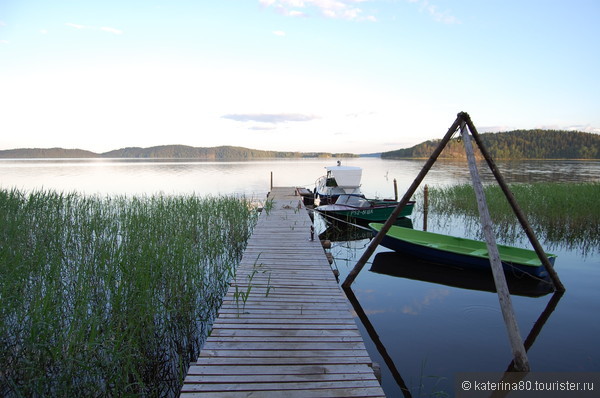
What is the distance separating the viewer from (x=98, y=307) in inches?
188

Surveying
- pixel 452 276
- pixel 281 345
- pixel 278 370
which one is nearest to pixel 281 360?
pixel 278 370

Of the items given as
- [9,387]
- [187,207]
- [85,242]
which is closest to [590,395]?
[9,387]

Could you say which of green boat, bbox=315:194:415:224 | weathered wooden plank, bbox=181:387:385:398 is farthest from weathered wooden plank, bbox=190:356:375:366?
green boat, bbox=315:194:415:224

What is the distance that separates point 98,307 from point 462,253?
8287 mm

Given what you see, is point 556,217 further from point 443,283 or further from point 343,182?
point 343,182

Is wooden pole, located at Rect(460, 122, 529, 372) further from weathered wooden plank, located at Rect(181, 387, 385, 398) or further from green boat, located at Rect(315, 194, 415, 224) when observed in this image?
green boat, located at Rect(315, 194, 415, 224)

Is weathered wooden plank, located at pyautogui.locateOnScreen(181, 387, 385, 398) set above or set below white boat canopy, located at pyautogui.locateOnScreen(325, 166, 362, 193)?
below

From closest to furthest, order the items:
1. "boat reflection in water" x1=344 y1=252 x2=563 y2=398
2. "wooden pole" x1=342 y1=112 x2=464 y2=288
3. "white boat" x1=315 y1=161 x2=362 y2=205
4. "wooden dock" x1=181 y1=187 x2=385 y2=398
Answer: "wooden dock" x1=181 y1=187 x2=385 y2=398, "boat reflection in water" x1=344 y1=252 x2=563 y2=398, "wooden pole" x1=342 y1=112 x2=464 y2=288, "white boat" x1=315 y1=161 x2=362 y2=205

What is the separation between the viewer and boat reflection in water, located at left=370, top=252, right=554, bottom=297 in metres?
8.45

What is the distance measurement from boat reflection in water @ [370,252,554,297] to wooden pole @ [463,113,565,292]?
A: 479mm

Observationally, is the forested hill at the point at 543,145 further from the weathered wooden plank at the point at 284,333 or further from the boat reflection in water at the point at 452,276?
the weathered wooden plank at the point at 284,333

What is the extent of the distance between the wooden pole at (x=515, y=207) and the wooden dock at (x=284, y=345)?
12.9 ft

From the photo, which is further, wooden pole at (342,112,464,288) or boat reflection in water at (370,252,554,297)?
boat reflection in water at (370,252,554,297)

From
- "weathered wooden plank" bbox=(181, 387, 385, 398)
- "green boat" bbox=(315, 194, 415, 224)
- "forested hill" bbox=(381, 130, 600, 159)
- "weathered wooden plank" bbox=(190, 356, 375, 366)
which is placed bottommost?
"weathered wooden plank" bbox=(181, 387, 385, 398)
